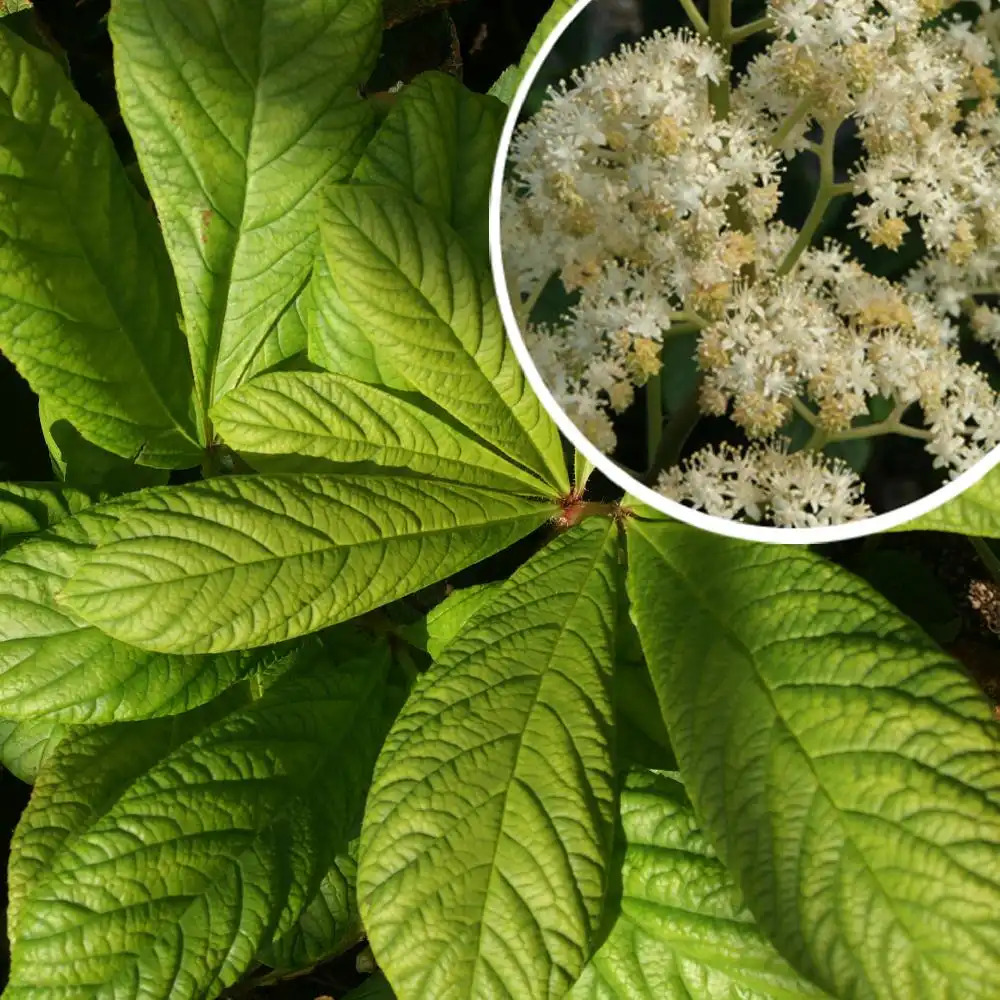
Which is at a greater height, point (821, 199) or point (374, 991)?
point (821, 199)

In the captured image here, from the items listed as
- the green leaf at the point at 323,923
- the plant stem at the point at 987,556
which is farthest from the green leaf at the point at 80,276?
the plant stem at the point at 987,556

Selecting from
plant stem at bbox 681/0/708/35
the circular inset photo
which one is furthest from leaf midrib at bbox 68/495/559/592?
plant stem at bbox 681/0/708/35

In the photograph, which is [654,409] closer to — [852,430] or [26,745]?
[852,430]

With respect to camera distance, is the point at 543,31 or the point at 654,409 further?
the point at 543,31

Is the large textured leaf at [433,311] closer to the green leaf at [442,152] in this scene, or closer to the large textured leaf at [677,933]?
the green leaf at [442,152]

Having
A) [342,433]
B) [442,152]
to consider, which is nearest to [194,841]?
[342,433]

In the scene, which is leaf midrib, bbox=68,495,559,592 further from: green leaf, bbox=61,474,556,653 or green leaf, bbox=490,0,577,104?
green leaf, bbox=490,0,577,104

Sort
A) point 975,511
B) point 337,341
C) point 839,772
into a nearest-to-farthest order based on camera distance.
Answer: point 839,772 < point 975,511 < point 337,341
